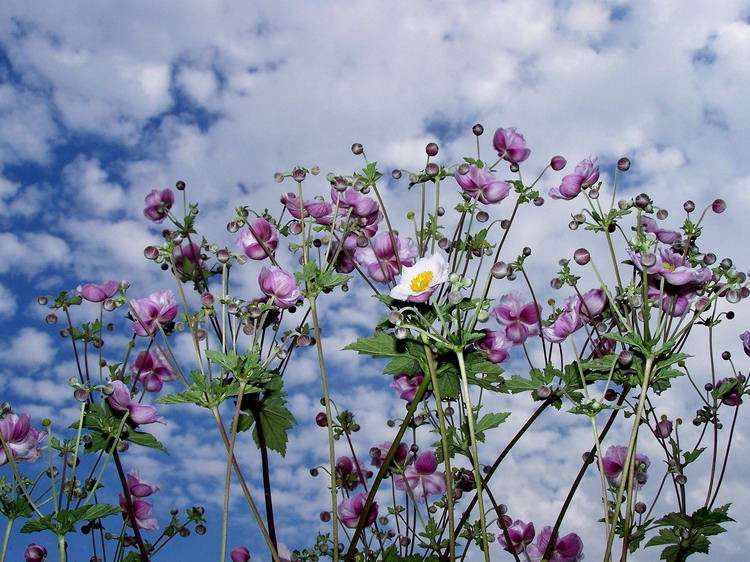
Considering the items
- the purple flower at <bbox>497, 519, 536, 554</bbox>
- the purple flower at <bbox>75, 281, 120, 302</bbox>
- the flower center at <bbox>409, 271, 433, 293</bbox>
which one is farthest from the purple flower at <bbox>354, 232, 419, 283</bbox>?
the purple flower at <bbox>497, 519, 536, 554</bbox>

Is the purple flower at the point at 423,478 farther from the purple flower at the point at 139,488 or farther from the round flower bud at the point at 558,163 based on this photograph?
the round flower bud at the point at 558,163

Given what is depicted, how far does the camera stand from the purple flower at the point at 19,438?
2621 mm

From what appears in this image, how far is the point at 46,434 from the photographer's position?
9.08 ft

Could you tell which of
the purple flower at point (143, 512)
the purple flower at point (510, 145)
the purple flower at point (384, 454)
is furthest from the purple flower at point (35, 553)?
the purple flower at point (510, 145)

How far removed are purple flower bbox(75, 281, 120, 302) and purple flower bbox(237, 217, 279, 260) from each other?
0.48 meters

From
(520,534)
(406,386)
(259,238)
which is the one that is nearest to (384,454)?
(406,386)

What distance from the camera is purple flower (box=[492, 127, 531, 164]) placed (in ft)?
9.39

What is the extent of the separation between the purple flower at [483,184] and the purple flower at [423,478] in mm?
992

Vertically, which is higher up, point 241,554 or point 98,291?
point 98,291

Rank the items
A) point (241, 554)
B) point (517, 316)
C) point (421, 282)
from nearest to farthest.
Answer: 1. point (421, 282)
2. point (517, 316)
3. point (241, 554)

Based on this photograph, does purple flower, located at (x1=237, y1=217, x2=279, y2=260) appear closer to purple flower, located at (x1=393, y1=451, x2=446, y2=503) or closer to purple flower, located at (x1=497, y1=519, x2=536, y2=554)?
purple flower, located at (x1=393, y1=451, x2=446, y2=503)

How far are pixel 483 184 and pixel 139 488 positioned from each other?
1793 mm

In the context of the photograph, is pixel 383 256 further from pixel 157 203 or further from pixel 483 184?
pixel 157 203

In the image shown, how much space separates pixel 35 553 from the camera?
2.81 m
